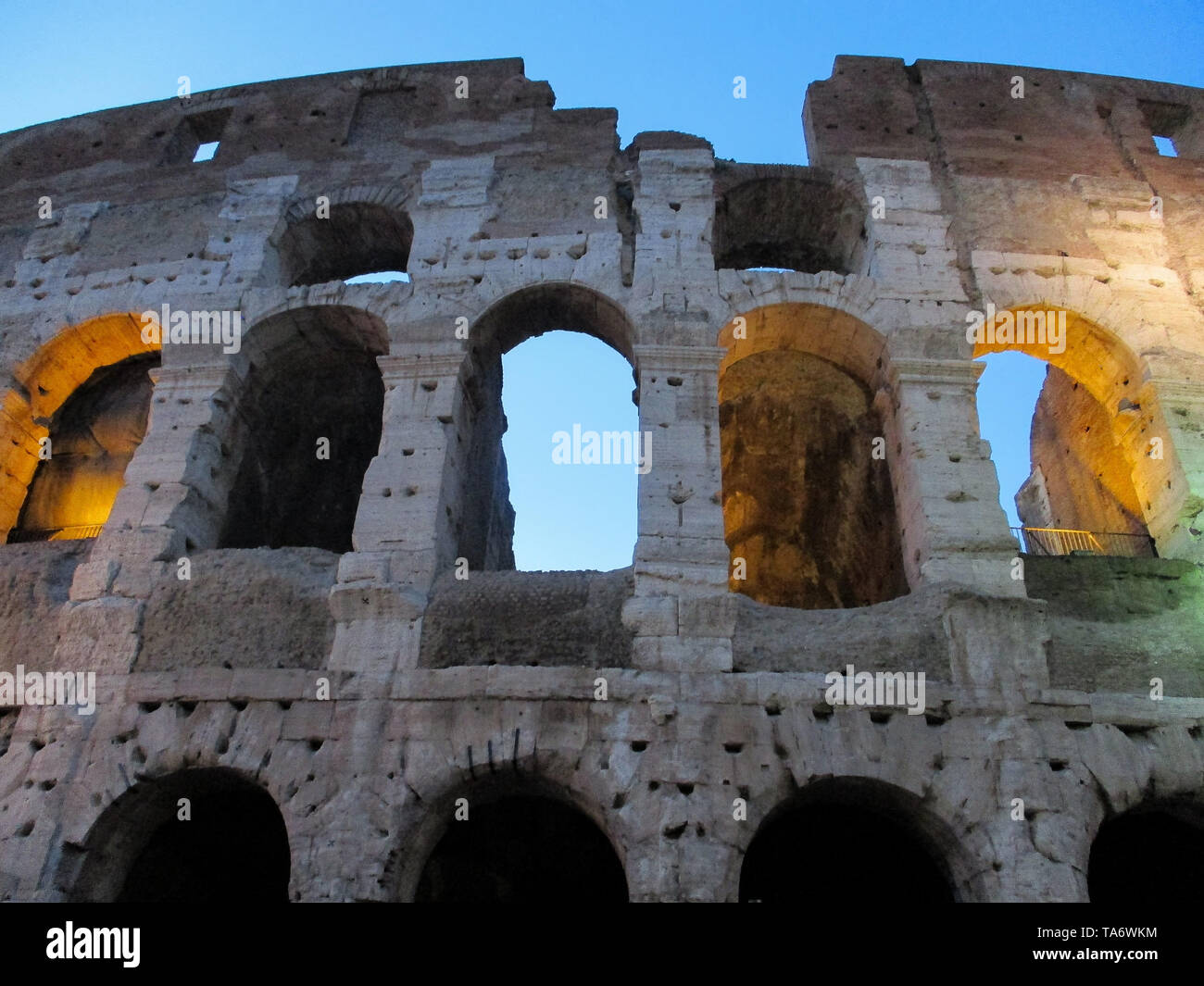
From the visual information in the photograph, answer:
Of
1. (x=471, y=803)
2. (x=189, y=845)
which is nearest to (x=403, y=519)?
(x=471, y=803)

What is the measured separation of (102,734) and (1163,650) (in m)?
8.08

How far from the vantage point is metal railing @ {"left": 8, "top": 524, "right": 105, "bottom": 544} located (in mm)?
9516

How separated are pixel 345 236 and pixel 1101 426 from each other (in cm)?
902

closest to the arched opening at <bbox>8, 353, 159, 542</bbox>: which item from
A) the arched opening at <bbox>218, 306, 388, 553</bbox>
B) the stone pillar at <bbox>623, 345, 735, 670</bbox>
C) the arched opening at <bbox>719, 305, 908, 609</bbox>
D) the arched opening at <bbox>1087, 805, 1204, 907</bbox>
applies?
the arched opening at <bbox>218, 306, 388, 553</bbox>

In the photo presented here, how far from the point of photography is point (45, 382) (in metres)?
9.86

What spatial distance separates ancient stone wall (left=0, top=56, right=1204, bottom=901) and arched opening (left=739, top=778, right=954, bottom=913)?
0.23 feet

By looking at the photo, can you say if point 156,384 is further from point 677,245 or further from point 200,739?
point 677,245

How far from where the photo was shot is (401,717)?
22.2 ft

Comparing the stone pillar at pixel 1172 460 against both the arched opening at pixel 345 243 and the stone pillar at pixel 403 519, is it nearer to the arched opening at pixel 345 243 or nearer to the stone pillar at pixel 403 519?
the stone pillar at pixel 403 519

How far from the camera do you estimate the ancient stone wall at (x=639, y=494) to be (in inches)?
258

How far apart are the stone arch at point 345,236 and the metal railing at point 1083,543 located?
7.40 m

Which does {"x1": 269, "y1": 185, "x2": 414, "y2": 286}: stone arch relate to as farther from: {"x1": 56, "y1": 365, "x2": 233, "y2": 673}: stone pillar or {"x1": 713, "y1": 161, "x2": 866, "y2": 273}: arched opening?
{"x1": 713, "y1": 161, "x2": 866, "y2": 273}: arched opening
